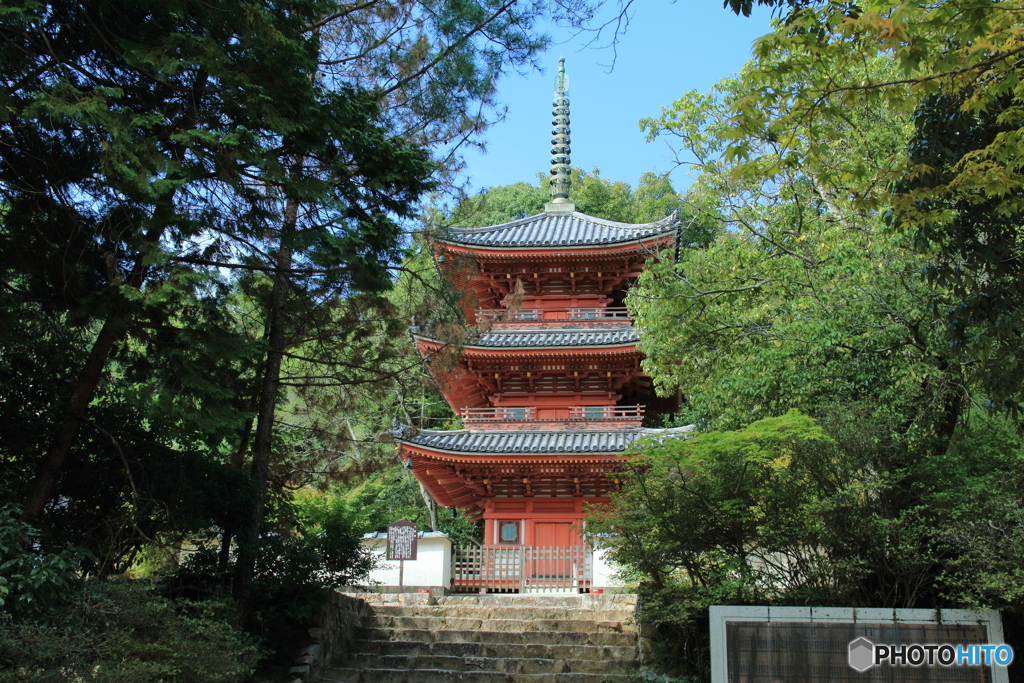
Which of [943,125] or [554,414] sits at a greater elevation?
[943,125]

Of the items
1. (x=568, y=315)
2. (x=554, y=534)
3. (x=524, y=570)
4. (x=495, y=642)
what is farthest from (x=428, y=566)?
(x=568, y=315)

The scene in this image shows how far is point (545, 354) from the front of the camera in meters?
15.0

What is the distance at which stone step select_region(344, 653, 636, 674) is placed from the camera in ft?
30.1

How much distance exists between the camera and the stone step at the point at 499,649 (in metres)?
9.55

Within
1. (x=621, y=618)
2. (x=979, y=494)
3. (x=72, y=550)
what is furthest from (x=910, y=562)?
(x=72, y=550)

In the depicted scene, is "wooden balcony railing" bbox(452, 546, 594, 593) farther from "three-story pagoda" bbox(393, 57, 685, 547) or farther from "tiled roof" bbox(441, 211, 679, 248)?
"tiled roof" bbox(441, 211, 679, 248)

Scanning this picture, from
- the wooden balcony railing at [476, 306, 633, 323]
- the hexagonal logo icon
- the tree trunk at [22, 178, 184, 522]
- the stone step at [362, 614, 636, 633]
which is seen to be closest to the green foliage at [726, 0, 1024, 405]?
the hexagonal logo icon

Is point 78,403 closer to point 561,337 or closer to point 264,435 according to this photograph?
point 264,435

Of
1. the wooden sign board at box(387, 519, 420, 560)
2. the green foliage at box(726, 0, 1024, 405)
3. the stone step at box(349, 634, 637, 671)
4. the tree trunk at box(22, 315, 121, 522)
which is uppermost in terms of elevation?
the green foliage at box(726, 0, 1024, 405)

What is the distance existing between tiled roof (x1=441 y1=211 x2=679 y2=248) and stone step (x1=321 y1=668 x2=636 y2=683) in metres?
7.82

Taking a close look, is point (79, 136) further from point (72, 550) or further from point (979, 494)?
point (979, 494)

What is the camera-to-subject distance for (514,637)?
10.1m

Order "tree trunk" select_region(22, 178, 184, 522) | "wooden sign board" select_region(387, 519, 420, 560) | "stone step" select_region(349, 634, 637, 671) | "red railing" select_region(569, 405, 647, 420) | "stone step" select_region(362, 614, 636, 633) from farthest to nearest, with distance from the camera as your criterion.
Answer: "red railing" select_region(569, 405, 647, 420) < "wooden sign board" select_region(387, 519, 420, 560) < "stone step" select_region(362, 614, 636, 633) < "stone step" select_region(349, 634, 637, 671) < "tree trunk" select_region(22, 178, 184, 522)

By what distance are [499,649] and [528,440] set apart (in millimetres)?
5092
